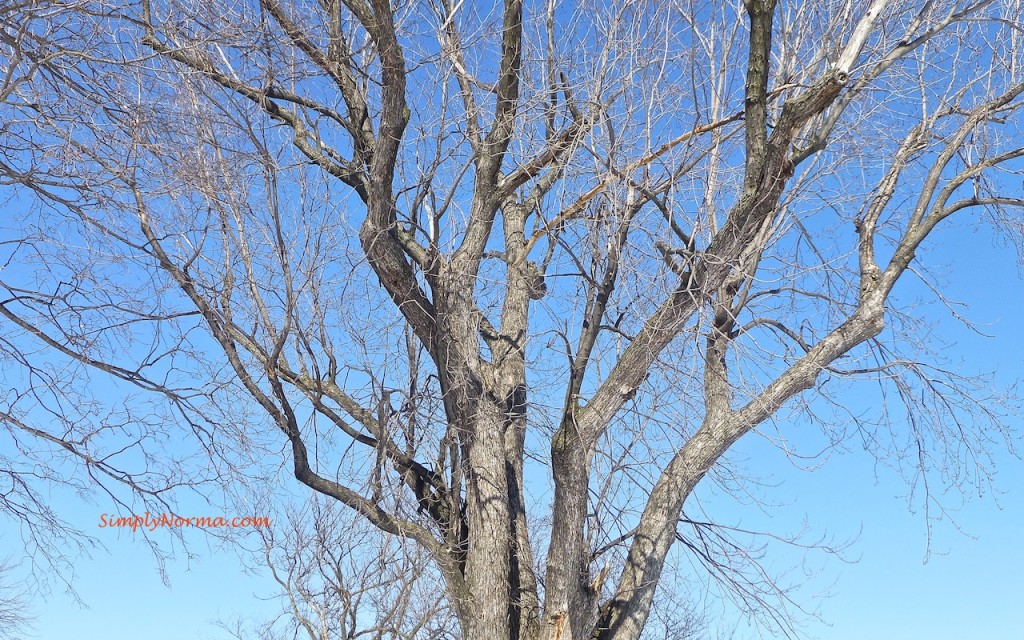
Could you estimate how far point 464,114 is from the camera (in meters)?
5.82

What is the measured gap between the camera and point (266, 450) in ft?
20.9

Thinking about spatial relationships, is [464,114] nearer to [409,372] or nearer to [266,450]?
[409,372]

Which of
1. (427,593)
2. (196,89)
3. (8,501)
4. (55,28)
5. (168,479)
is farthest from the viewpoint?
(427,593)

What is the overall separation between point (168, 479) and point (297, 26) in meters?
3.38

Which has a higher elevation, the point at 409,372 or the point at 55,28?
the point at 55,28

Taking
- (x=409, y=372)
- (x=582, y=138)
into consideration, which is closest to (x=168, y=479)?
(x=409, y=372)

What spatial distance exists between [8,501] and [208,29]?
11.5 ft

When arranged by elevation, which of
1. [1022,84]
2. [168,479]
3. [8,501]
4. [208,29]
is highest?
[1022,84]

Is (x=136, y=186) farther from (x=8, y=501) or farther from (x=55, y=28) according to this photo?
(x=8, y=501)

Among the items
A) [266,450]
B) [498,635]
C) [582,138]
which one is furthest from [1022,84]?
[266,450]

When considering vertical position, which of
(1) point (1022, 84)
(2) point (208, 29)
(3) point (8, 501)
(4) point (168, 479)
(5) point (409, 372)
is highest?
(1) point (1022, 84)

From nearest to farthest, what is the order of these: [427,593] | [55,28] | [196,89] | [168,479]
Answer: [55,28]
[196,89]
[168,479]
[427,593]

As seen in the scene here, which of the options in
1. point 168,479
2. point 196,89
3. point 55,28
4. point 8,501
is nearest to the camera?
point 55,28

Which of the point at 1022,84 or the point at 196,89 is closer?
the point at 196,89
